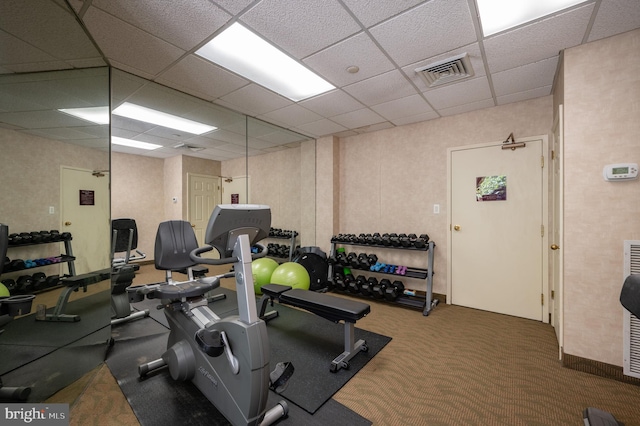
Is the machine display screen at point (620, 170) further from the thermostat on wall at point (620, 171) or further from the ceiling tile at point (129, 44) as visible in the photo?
the ceiling tile at point (129, 44)

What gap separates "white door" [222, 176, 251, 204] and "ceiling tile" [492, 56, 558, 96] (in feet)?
14.3

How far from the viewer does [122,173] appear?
554 centimetres

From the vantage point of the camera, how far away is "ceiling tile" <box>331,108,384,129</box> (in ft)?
12.4

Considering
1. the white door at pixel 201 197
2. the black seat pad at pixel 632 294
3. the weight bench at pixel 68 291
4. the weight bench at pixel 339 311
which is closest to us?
the black seat pad at pixel 632 294

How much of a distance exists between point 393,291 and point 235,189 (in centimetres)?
373

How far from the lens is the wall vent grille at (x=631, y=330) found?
2.01 metres

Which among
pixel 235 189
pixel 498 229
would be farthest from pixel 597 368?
pixel 235 189

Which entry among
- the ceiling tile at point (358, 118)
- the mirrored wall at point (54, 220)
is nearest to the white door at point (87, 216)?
the mirrored wall at point (54, 220)

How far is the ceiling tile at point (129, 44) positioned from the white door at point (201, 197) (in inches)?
122

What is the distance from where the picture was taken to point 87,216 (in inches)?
87.0

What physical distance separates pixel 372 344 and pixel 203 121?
153 inches

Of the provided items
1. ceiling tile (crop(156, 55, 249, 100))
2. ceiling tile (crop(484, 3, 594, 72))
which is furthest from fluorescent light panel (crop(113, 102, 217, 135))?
ceiling tile (crop(484, 3, 594, 72))

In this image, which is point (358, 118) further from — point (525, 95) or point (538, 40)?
point (538, 40)

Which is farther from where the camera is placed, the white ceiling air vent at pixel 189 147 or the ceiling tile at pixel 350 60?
the white ceiling air vent at pixel 189 147
